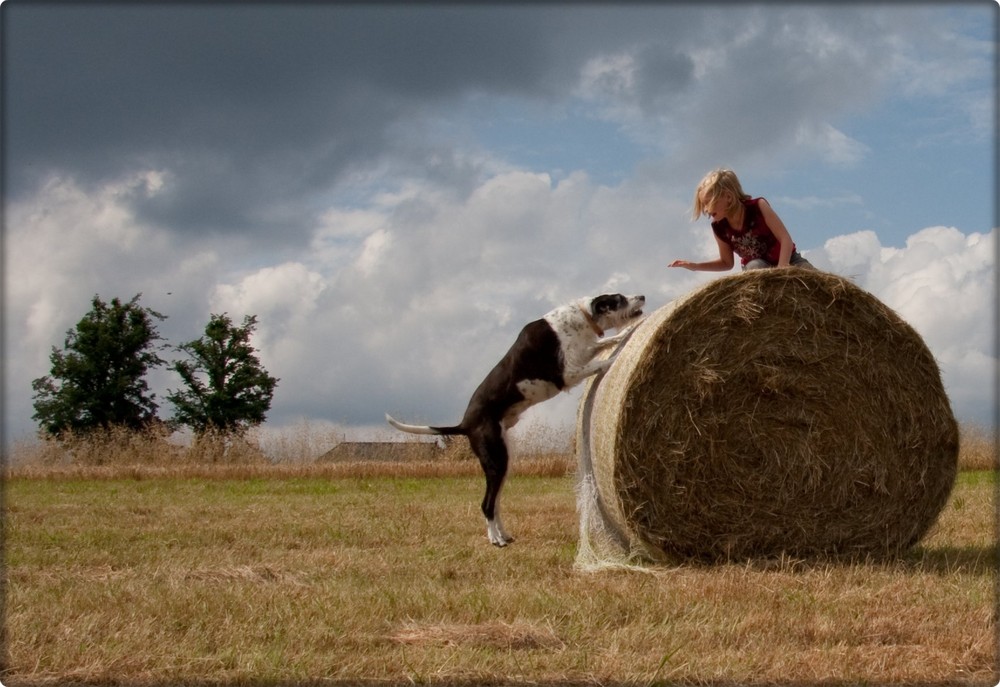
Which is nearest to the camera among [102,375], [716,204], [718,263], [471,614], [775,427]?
[471,614]

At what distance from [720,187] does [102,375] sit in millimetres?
32776

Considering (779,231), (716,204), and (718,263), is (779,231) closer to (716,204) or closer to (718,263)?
(716,204)

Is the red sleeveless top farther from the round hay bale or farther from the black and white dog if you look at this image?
the black and white dog

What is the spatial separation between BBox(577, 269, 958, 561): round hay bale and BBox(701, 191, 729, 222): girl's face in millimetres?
674

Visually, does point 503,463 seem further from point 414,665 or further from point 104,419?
point 104,419

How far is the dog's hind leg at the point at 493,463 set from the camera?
720 cm

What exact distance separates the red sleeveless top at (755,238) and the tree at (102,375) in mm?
30648

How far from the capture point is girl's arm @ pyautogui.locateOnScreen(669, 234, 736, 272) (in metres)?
6.78

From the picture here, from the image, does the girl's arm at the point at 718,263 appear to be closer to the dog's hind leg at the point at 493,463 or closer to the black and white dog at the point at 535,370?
the black and white dog at the point at 535,370

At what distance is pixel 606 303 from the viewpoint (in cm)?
712

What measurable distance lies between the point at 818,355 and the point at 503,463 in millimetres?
2462

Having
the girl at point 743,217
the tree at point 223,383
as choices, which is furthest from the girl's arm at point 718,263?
the tree at point 223,383

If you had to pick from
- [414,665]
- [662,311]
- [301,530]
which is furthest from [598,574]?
[301,530]

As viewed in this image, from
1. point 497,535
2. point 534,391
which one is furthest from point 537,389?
point 497,535
